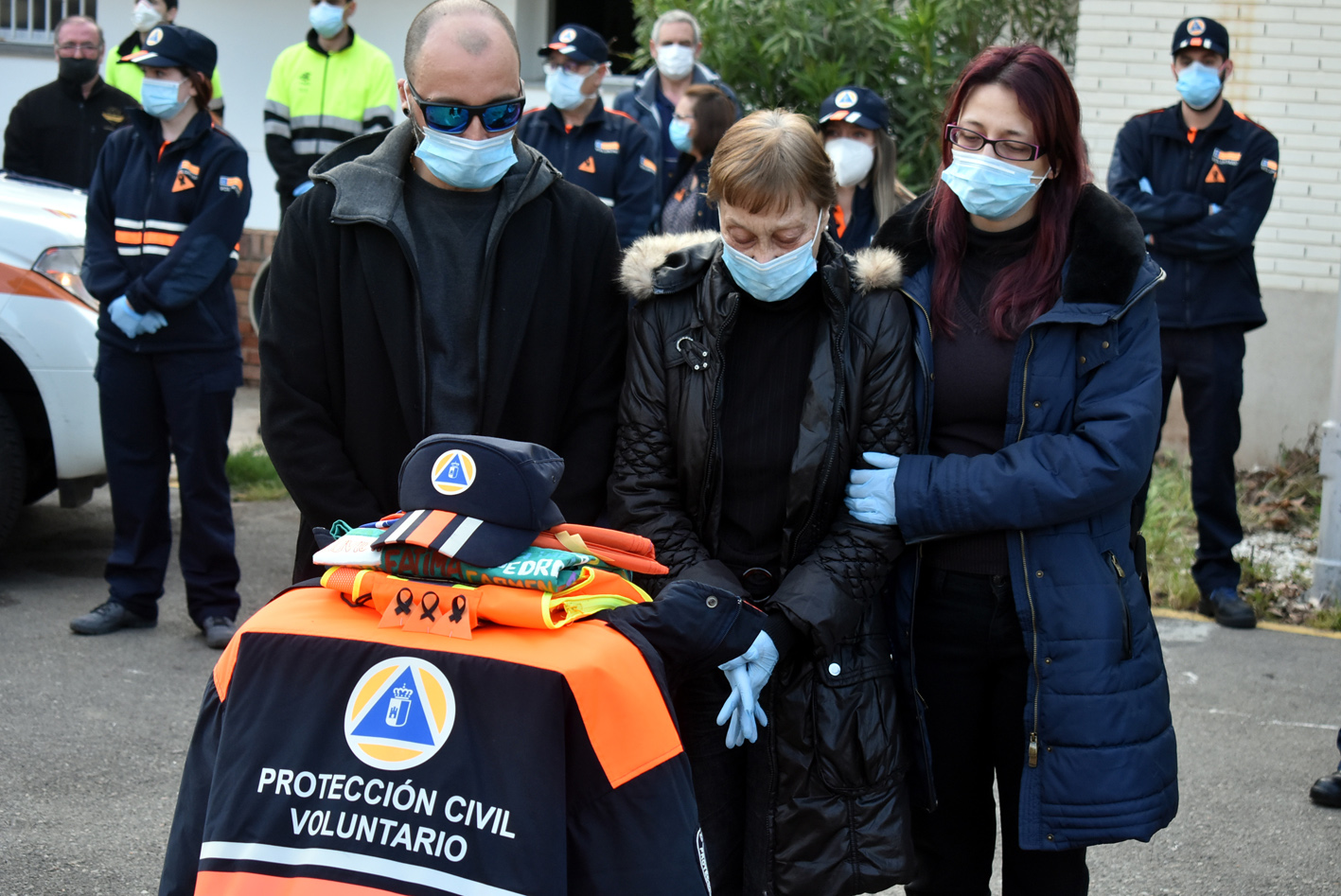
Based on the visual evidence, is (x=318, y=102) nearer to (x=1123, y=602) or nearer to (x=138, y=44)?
(x=138, y=44)

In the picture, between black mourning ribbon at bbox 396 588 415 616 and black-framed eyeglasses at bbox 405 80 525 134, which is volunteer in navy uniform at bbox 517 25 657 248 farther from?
black mourning ribbon at bbox 396 588 415 616

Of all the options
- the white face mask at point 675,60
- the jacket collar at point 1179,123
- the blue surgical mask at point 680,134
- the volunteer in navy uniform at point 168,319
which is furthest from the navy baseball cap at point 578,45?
the jacket collar at point 1179,123

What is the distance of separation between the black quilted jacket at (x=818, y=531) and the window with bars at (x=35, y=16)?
9.62m

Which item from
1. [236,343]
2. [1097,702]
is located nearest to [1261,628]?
[1097,702]

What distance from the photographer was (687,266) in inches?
104

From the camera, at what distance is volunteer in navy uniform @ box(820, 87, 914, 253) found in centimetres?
515

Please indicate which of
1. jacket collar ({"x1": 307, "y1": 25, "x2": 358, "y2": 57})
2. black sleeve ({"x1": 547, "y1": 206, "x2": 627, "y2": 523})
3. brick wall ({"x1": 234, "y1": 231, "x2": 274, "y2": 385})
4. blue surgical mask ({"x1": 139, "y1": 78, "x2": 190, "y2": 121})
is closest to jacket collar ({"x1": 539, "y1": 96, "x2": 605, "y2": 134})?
jacket collar ({"x1": 307, "y1": 25, "x2": 358, "y2": 57})

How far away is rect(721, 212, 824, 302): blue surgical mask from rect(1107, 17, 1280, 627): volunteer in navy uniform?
3.80m

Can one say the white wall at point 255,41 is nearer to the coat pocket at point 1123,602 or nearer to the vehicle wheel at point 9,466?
the vehicle wheel at point 9,466

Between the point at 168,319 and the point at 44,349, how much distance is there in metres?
0.85

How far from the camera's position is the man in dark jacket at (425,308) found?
2623 millimetres

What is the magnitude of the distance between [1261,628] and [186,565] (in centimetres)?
453

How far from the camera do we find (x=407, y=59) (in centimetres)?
259

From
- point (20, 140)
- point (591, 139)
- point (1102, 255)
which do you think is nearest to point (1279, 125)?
point (591, 139)
